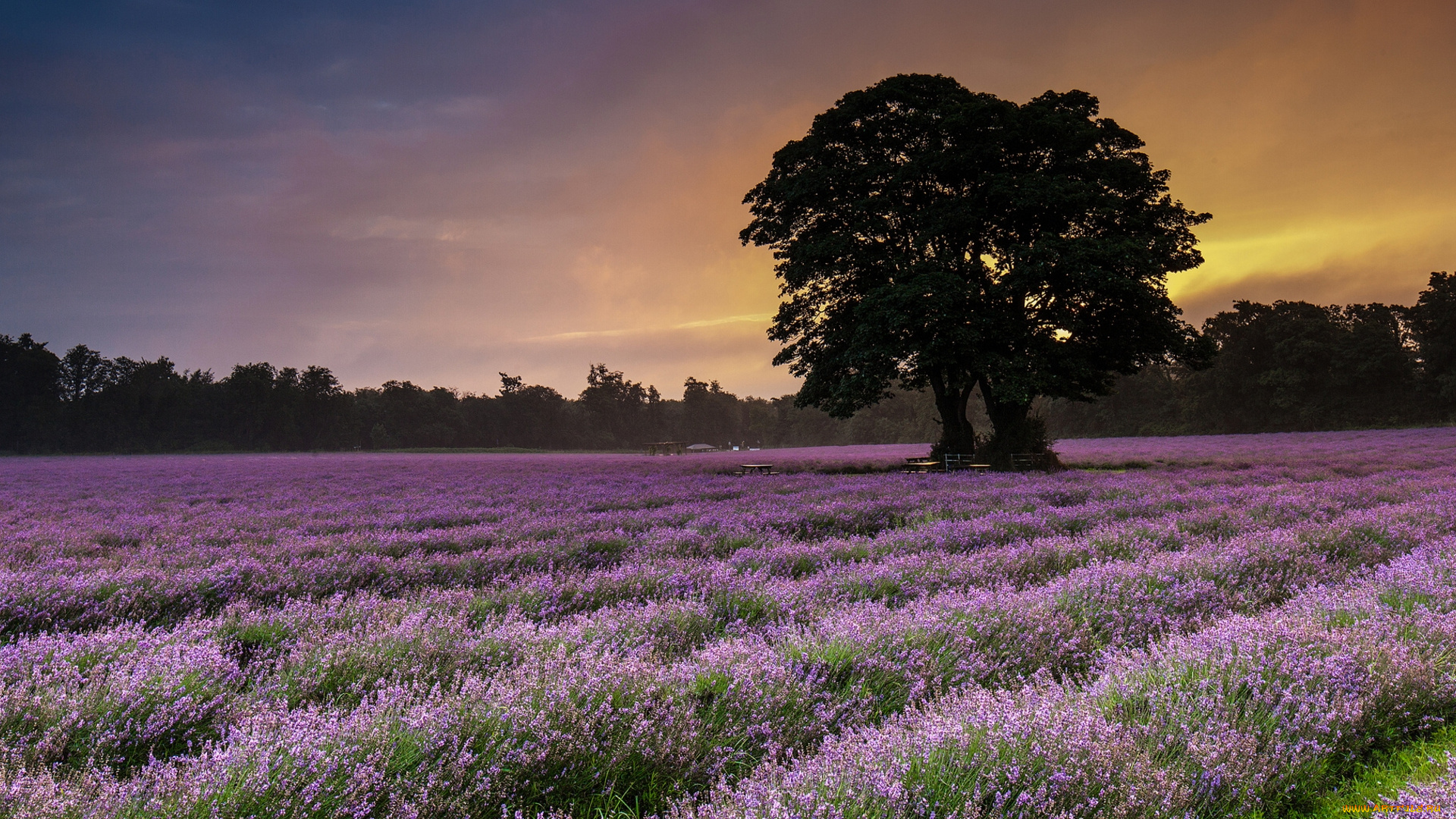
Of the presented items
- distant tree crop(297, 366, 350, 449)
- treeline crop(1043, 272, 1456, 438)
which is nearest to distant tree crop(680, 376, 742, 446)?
distant tree crop(297, 366, 350, 449)

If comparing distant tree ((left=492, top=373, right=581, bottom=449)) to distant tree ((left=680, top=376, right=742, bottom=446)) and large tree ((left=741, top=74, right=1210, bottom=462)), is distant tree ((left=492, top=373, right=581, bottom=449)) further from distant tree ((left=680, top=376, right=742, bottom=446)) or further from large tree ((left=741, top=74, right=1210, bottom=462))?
large tree ((left=741, top=74, right=1210, bottom=462))

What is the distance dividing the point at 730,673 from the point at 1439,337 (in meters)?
81.6

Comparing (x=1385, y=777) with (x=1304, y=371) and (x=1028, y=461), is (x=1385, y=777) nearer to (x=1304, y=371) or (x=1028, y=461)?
(x=1028, y=461)

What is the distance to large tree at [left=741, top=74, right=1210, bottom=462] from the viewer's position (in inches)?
597

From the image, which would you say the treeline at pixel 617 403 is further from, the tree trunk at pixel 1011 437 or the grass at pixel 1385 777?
the grass at pixel 1385 777

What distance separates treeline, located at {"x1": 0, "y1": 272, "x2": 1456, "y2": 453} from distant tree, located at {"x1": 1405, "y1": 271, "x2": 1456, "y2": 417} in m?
0.14

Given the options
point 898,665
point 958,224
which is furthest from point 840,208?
point 898,665

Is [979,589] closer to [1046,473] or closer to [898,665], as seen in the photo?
[898,665]

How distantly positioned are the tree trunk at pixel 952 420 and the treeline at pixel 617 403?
29.3 m

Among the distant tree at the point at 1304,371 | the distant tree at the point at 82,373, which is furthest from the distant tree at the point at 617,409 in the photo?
the distant tree at the point at 1304,371

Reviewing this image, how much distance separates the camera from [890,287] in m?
15.8

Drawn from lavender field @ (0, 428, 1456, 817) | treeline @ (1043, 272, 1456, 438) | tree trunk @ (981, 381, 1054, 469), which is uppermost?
treeline @ (1043, 272, 1456, 438)

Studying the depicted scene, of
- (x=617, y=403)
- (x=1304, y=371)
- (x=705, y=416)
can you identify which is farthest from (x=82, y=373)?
(x=1304, y=371)

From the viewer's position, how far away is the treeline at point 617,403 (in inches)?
2213
